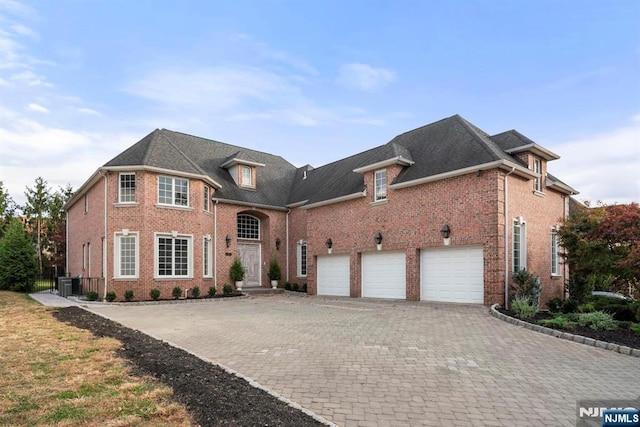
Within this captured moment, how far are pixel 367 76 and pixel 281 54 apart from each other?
3.51m

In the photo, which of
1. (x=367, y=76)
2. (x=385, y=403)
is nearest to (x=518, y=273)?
(x=367, y=76)

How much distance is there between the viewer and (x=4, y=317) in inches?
482

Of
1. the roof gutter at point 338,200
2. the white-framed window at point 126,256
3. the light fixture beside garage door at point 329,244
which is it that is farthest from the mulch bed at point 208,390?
the light fixture beside garage door at point 329,244

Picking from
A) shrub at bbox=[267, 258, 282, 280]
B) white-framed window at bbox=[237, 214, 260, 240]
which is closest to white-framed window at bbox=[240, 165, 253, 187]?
white-framed window at bbox=[237, 214, 260, 240]

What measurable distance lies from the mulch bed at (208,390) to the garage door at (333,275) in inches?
489

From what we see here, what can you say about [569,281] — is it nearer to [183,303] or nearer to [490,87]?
[490,87]

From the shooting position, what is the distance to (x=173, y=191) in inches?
735

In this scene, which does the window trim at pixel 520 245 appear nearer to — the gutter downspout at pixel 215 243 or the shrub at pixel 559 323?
the shrub at pixel 559 323

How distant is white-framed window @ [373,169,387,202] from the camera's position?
699 inches

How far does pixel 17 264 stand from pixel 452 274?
2592cm

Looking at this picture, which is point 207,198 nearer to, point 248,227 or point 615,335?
point 248,227

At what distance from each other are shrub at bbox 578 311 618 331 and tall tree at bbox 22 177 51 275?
4290 cm

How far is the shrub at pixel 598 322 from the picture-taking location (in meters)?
9.27

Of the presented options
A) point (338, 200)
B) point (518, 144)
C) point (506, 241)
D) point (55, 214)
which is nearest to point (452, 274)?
point (506, 241)
